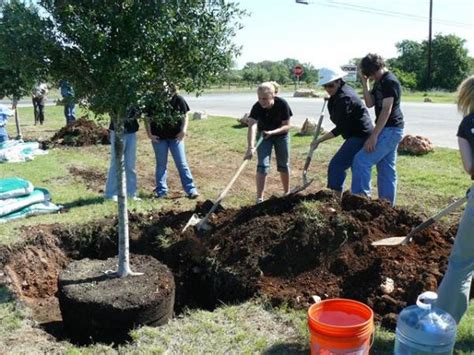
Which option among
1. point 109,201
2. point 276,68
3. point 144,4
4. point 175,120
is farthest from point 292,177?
point 276,68

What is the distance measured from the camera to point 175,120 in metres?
4.40

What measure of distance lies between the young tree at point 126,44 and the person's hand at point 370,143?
242cm

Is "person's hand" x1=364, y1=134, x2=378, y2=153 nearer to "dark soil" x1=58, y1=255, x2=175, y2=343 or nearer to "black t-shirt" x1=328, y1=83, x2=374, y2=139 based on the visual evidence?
"black t-shirt" x1=328, y1=83, x2=374, y2=139

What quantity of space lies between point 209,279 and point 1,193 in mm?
3175

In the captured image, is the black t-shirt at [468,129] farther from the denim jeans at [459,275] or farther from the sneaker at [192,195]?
the sneaker at [192,195]

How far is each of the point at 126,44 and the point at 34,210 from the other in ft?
11.8

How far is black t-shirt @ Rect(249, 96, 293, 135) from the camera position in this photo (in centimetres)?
657

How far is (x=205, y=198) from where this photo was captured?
7621 millimetres

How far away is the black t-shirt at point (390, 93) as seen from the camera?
5.72 meters

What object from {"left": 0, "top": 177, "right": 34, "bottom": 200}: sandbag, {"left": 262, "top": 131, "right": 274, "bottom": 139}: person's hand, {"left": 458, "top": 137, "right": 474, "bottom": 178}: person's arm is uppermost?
{"left": 458, "top": 137, "right": 474, "bottom": 178}: person's arm

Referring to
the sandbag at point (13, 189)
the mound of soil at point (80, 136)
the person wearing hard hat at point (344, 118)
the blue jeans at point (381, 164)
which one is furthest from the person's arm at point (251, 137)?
the mound of soil at point (80, 136)

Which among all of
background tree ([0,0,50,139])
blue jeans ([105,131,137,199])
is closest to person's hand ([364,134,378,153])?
blue jeans ([105,131,137,199])

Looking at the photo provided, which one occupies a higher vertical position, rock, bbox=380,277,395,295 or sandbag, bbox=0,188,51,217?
sandbag, bbox=0,188,51,217

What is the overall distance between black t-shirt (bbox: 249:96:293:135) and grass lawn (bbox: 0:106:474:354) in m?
1.21
